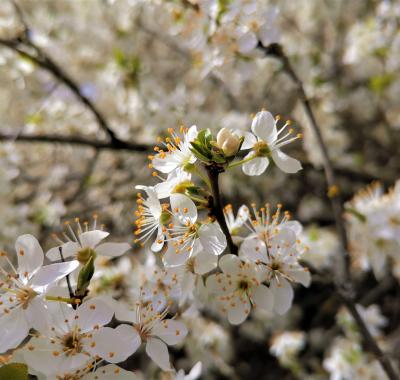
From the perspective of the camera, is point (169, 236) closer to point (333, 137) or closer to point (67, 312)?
point (67, 312)

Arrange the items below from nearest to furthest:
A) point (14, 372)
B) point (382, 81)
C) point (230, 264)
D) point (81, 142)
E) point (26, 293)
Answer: point (14, 372), point (26, 293), point (230, 264), point (81, 142), point (382, 81)

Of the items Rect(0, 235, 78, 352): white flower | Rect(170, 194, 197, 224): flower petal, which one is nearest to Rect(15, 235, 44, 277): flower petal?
Rect(0, 235, 78, 352): white flower

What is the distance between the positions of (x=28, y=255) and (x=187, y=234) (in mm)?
357

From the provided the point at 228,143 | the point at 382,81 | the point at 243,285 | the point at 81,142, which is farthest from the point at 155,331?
the point at 382,81

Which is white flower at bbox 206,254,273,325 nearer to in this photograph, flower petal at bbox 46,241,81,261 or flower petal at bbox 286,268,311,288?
flower petal at bbox 286,268,311,288

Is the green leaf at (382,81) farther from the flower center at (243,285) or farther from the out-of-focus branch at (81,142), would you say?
the flower center at (243,285)

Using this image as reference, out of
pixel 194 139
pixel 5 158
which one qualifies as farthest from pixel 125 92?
pixel 194 139

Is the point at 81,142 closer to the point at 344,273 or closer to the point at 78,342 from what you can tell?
the point at 344,273

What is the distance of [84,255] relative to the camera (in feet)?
3.65

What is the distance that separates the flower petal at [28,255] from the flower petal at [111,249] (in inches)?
6.5

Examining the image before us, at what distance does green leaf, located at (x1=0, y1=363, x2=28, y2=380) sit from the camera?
840mm

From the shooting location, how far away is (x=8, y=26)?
2.57m

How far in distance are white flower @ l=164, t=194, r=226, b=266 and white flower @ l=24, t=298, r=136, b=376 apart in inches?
7.6

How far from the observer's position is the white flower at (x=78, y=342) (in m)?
0.91
